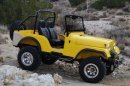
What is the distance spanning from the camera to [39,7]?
76.4ft

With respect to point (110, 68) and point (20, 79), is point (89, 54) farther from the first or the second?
point (20, 79)

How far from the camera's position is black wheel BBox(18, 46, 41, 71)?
514 inches

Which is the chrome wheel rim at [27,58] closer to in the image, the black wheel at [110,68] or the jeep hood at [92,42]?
the jeep hood at [92,42]

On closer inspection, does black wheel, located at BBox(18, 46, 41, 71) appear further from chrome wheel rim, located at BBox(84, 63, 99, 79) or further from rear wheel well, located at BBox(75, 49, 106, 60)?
chrome wheel rim, located at BBox(84, 63, 99, 79)

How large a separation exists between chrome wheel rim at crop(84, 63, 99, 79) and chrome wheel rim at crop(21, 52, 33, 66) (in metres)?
1.92

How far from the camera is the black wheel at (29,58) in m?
13.1

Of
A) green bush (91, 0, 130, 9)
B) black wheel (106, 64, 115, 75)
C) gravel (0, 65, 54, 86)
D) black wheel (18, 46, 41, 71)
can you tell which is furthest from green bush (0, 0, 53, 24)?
green bush (91, 0, 130, 9)

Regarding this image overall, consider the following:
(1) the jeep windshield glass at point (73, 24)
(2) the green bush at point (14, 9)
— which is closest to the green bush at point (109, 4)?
(2) the green bush at point (14, 9)

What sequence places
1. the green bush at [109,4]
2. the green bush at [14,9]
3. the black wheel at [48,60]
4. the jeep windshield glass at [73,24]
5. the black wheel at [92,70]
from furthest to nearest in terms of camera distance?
the green bush at [109,4] < the green bush at [14,9] < the black wheel at [48,60] < the jeep windshield glass at [73,24] < the black wheel at [92,70]

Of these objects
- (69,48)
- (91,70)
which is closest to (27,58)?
(69,48)

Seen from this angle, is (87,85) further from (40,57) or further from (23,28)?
(23,28)

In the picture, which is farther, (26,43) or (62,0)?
(62,0)

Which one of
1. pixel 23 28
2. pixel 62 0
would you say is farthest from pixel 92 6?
pixel 23 28

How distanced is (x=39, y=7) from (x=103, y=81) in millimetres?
11349
